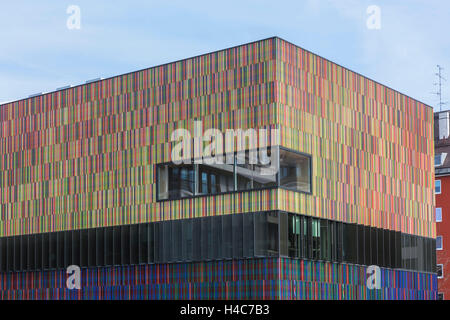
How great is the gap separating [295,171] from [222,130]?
14.8 ft

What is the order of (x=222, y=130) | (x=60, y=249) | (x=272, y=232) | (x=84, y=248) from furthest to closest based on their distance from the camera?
(x=60, y=249) → (x=84, y=248) → (x=222, y=130) → (x=272, y=232)

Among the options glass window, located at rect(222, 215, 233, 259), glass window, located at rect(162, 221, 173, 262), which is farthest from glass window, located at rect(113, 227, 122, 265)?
glass window, located at rect(222, 215, 233, 259)

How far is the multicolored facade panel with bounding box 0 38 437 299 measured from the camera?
50000 mm

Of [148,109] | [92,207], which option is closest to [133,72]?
[148,109]

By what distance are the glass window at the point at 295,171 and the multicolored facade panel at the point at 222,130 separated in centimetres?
48

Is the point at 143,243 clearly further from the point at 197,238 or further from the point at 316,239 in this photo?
the point at 316,239

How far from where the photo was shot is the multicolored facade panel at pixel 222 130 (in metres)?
50.0

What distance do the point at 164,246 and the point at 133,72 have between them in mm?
10471

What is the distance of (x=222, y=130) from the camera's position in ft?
168

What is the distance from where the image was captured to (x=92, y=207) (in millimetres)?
56500

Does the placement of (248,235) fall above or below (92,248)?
above

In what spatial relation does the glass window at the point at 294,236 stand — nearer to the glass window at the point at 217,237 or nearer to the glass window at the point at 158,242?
the glass window at the point at 217,237

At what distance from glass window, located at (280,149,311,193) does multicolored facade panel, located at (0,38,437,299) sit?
1.57ft

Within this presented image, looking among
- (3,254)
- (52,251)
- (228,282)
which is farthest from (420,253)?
(3,254)
